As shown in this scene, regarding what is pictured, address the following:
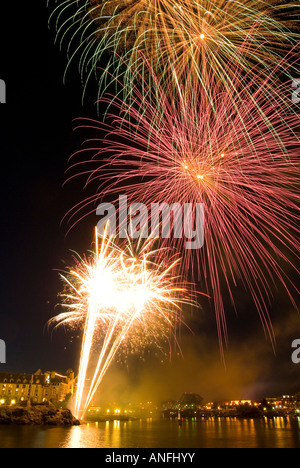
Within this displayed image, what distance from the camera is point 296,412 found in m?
194

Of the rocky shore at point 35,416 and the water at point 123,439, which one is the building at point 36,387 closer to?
the rocky shore at point 35,416

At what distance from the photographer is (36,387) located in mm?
98125

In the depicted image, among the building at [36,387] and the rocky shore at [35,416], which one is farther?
the building at [36,387]

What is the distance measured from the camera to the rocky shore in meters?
48.5

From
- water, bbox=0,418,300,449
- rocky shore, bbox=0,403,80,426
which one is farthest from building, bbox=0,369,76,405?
water, bbox=0,418,300,449

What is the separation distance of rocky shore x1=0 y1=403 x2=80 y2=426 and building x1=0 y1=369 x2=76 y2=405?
44477 millimetres

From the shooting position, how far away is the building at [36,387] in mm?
94244

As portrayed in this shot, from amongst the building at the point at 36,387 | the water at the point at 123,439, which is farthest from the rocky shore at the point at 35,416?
the building at the point at 36,387

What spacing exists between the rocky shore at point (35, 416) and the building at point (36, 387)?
44.5 m

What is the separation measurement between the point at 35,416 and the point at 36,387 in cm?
5326

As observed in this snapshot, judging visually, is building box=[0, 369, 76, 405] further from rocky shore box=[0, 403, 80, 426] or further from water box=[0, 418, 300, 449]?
water box=[0, 418, 300, 449]

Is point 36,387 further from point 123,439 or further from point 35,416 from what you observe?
A: point 123,439
